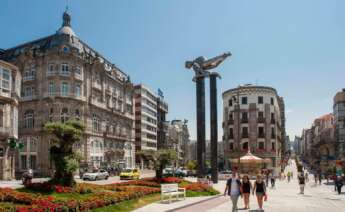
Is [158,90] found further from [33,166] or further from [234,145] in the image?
[33,166]

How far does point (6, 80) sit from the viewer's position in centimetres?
4097

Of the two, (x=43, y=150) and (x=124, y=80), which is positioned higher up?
(x=124, y=80)

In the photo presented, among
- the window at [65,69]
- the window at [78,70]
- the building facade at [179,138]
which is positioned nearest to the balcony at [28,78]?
the window at [65,69]

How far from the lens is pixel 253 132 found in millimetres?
75250

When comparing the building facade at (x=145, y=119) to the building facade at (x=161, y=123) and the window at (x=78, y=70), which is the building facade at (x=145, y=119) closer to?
the building facade at (x=161, y=123)

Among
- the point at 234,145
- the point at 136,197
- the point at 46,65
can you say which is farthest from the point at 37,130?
the point at 136,197

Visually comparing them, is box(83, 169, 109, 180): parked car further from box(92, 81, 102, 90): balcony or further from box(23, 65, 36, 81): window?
box(23, 65, 36, 81): window

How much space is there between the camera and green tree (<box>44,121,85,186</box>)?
2136 centimetres

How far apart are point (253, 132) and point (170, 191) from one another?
186ft

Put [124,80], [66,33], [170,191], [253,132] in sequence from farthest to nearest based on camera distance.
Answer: [124,80], [253,132], [66,33], [170,191]

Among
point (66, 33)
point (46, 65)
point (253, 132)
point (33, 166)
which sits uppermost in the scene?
point (66, 33)

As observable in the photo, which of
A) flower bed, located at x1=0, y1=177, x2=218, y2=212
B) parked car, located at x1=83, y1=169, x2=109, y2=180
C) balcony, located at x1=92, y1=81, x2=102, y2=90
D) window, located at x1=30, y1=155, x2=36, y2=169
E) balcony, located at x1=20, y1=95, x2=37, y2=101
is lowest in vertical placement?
parked car, located at x1=83, y1=169, x2=109, y2=180

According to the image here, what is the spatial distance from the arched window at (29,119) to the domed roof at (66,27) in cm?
1400

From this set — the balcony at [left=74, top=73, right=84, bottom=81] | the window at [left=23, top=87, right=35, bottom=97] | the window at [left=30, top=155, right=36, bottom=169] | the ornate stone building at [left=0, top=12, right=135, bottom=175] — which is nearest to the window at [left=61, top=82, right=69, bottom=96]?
the ornate stone building at [left=0, top=12, right=135, bottom=175]
